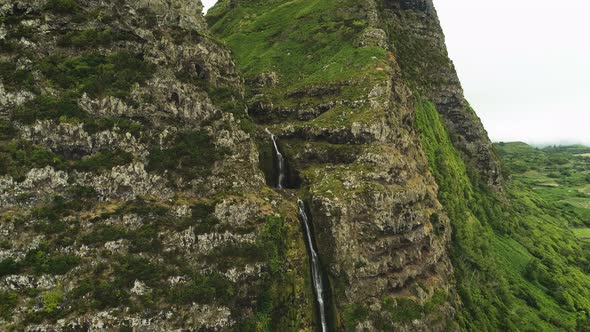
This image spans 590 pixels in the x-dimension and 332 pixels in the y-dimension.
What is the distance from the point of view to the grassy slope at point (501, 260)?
9094 centimetres

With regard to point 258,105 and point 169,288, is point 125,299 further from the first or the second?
point 258,105

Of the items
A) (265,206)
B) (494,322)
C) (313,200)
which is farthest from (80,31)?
(494,322)

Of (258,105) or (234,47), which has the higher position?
(234,47)

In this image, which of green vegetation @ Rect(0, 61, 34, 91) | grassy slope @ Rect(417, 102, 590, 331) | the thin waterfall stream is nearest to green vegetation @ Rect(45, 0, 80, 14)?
green vegetation @ Rect(0, 61, 34, 91)

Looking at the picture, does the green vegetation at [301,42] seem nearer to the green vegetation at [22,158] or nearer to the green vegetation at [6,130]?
the green vegetation at [22,158]

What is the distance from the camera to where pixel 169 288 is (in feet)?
167

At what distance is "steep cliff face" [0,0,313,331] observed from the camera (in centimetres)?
4700

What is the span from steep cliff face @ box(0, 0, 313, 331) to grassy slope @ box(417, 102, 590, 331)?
4555cm

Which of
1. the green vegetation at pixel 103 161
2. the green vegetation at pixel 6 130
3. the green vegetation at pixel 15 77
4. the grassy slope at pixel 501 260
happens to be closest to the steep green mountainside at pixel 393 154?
the grassy slope at pixel 501 260

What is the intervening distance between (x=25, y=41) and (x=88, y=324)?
38100 millimetres

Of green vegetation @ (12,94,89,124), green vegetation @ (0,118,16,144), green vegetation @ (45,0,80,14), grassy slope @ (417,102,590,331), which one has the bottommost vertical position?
grassy slope @ (417,102,590,331)

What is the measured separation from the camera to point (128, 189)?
55250mm

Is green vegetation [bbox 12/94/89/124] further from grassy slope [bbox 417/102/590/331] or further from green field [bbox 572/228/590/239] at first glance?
green field [bbox 572/228/590/239]

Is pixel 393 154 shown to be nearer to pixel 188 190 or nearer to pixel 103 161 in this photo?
pixel 188 190
